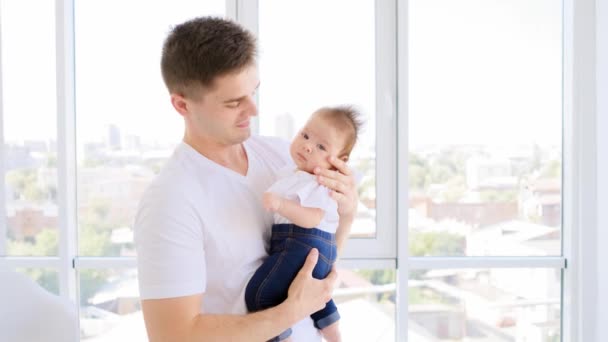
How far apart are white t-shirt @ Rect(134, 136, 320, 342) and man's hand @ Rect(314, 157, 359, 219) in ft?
0.51

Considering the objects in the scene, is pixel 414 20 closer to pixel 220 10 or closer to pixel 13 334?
pixel 220 10

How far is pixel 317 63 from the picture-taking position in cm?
251

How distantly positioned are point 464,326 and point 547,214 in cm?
62

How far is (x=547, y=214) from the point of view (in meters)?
2.57

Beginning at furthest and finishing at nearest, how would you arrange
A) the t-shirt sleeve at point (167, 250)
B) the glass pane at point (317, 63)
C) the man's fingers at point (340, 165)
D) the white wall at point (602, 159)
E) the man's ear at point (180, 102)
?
the glass pane at point (317, 63) < the white wall at point (602, 159) < the man's fingers at point (340, 165) < the man's ear at point (180, 102) < the t-shirt sleeve at point (167, 250)

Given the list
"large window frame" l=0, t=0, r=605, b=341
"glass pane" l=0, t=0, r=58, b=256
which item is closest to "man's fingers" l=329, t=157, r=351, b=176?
"large window frame" l=0, t=0, r=605, b=341

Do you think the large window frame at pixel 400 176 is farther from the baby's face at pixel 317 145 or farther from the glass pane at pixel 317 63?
the baby's face at pixel 317 145

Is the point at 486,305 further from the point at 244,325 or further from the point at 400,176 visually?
the point at 244,325

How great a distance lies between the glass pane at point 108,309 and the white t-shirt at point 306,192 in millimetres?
1376

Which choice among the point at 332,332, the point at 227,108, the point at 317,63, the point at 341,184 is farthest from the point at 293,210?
the point at 317,63

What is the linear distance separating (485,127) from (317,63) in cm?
79

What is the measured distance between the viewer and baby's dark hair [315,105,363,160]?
1.49m

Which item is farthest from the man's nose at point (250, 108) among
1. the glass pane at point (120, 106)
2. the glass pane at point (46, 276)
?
the glass pane at point (46, 276)

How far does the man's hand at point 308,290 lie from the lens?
4.23 feet
